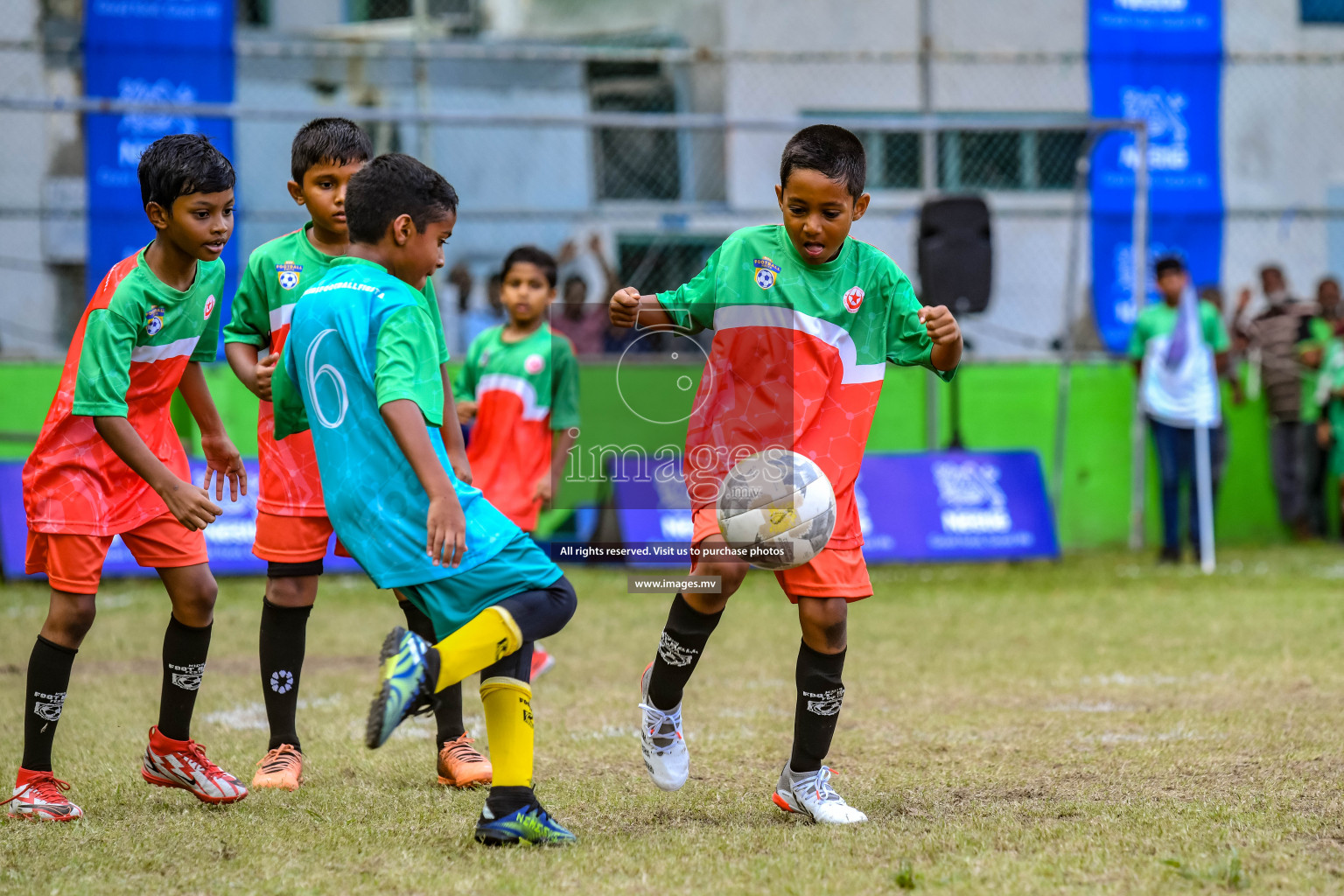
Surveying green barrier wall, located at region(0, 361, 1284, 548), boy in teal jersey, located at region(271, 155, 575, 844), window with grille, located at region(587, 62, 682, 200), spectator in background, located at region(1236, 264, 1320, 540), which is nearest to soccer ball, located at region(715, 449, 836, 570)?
boy in teal jersey, located at region(271, 155, 575, 844)

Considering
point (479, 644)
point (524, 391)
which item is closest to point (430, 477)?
point (479, 644)

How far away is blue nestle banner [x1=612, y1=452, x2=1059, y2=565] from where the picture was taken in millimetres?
9938

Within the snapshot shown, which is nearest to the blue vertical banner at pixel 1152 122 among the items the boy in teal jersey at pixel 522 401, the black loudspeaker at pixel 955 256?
the black loudspeaker at pixel 955 256

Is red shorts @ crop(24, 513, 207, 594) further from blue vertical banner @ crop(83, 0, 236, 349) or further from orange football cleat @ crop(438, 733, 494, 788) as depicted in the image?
blue vertical banner @ crop(83, 0, 236, 349)

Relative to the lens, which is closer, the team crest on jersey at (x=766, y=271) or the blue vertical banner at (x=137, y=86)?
the team crest on jersey at (x=766, y=271)

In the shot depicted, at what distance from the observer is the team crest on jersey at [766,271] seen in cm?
377

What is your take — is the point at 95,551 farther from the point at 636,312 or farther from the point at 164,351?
the point at 636,312

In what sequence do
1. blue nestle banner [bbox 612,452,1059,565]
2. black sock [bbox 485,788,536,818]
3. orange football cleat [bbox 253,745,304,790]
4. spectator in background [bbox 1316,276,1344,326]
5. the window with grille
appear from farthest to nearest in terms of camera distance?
the window with grille
spectator in background [bbox 1316,276,1344,326]
blue nestle banner [bbox 612,452,1059,565]
orange football cleat [bbox 253,745,304,790]
black sock [bbox 485,788,536,818]

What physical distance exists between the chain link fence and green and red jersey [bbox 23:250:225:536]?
7.08 m

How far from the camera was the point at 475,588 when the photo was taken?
3.20 metres

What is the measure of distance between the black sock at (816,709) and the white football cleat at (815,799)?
3cm

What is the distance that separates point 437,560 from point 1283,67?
16648mm

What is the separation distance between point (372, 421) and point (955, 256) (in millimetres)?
7579

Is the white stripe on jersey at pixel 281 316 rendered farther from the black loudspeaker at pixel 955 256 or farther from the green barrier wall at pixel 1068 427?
the black loudspeaker at pixel 955 256
